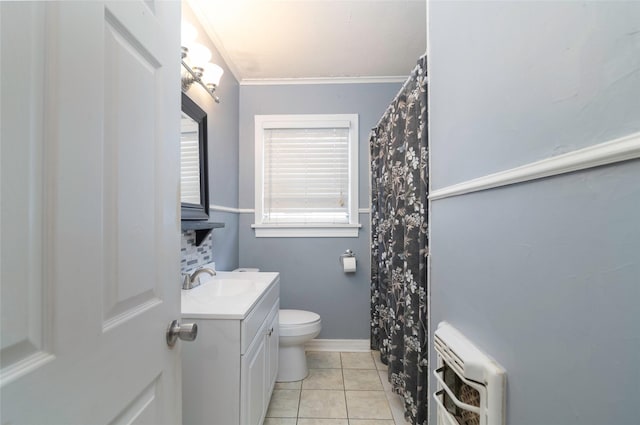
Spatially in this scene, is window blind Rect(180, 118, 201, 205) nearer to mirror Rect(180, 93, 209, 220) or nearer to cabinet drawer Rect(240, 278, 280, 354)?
mirror Rect(180, 93, 209, 220)

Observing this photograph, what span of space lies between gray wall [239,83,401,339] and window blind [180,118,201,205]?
855 mm

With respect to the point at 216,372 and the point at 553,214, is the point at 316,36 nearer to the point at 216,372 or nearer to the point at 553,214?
the point at 553,214

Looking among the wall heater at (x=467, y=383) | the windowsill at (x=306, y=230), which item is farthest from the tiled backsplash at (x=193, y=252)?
the wall heater at (x=467, y=383)

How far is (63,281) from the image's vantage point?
1.39 ft

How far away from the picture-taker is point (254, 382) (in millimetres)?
1275

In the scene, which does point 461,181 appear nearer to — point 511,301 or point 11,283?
point 511,301

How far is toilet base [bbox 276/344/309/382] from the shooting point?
2.02 m

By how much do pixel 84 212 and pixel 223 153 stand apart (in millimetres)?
1815

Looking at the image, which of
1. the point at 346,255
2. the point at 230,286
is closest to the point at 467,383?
the point at 230,286

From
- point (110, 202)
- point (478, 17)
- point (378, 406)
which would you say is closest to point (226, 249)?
point (378, 406)

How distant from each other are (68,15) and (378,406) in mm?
2166

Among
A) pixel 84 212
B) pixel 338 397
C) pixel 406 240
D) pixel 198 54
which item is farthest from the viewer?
pixel 338 397

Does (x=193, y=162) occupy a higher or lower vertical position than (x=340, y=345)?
higher

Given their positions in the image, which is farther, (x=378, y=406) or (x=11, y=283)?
(x=378, y=406)
